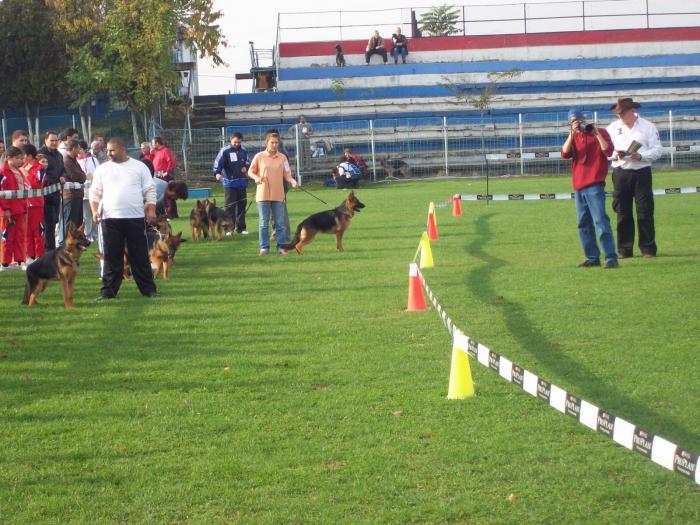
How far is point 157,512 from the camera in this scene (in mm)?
5016

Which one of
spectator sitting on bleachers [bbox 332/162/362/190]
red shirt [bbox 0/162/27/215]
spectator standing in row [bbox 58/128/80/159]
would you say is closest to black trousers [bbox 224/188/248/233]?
spectator standing in row [bbox 58/128/80/159]

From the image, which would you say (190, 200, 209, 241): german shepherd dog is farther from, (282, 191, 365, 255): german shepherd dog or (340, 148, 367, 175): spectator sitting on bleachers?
(340, 148, 367, 175): spectator sitting on bleachers

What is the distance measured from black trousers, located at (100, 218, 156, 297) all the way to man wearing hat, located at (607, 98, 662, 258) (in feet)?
20.8

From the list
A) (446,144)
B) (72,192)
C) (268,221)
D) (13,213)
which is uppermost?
(446,144)

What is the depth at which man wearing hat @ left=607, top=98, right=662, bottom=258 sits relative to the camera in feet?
44.9

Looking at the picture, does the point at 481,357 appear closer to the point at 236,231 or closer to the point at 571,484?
the point at 571,484

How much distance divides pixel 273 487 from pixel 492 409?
74.8 inches

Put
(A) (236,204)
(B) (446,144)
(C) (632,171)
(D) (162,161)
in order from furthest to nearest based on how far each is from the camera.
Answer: (B) (446,144) < (D) (162,161) < (A) (236,204) < (C) (632,171)

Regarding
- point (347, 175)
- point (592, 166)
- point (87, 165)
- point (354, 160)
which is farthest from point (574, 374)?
point (354, 160)

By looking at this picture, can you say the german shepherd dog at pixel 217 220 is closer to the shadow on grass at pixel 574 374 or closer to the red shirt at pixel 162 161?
the red shirt at pixel 162 161

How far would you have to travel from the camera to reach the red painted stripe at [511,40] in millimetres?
51463

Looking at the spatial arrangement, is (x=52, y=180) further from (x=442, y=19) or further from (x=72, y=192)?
(x=442, y=19)

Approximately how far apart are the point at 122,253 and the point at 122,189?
820 mm

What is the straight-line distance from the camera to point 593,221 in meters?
13.4
